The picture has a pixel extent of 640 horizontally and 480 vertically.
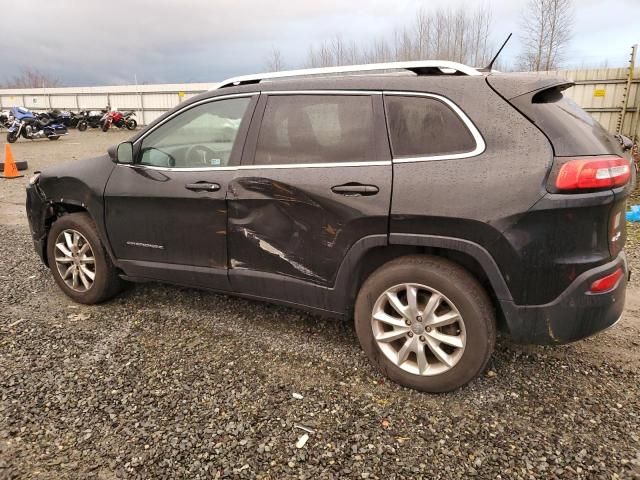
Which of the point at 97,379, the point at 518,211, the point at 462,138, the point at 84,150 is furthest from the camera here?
the point at 84,150

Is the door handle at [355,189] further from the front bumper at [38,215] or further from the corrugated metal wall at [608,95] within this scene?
the corrugated metal wall at [608,95]

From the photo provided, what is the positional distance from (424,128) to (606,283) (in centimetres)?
126

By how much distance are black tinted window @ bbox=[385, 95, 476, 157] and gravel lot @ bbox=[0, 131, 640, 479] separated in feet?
4.65

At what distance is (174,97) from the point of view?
27594 millimetres

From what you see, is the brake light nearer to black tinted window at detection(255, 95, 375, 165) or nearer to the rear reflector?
the rear reflector

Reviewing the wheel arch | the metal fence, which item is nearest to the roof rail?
the wheel arch

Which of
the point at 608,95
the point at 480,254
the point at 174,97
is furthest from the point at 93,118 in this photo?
the point at 480,254

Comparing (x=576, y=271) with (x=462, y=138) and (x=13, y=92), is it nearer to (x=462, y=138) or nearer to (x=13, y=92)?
(x=462, y=138)

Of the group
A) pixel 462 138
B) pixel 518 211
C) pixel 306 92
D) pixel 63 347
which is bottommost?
pixel 63 347

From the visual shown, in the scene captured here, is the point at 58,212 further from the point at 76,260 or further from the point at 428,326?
the point at 428,326

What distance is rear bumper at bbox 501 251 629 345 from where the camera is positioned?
7.74 ft

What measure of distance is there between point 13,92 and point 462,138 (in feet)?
139

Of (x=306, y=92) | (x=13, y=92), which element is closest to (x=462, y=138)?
(x=306, y=92)

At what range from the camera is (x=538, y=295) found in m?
2.39
